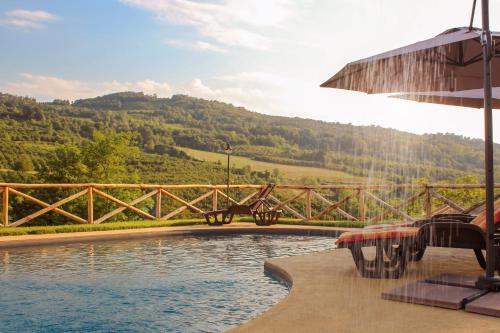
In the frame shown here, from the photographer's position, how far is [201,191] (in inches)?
893

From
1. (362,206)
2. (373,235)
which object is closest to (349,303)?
(373,235)

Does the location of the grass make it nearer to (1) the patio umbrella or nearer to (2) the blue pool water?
(2) the blue pool water

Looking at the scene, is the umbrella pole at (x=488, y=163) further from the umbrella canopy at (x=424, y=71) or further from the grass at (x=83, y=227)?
the grass at (x=83, y=227)

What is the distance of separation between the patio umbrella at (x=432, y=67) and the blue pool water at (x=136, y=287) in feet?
6.91

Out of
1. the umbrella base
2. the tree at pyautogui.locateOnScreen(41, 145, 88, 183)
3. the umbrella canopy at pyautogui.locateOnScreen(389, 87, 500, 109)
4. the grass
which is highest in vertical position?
the umbrella canopy at pyautogui.locateOnScreen(389, 87, 500, 109)

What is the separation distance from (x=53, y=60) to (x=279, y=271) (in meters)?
23.5

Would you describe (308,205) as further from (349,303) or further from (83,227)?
(349,303)

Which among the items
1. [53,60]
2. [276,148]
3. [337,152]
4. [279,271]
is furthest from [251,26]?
[276,148]

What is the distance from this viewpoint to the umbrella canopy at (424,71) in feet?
16.1

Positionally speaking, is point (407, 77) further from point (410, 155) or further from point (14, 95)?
point (14, 95)

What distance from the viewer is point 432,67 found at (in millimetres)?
5699

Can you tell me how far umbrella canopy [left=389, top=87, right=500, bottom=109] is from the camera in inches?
249

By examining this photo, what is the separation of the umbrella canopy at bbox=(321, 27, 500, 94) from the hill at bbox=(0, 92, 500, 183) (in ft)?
56.3

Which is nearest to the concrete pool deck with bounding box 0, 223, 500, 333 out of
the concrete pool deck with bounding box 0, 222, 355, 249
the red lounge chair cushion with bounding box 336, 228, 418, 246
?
the red lounge chair cushion with bounding box 336, 228, 418, 246
